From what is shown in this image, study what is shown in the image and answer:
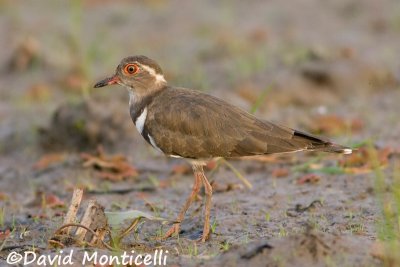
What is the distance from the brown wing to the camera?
6332 millimetres

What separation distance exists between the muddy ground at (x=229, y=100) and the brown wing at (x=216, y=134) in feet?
1.84

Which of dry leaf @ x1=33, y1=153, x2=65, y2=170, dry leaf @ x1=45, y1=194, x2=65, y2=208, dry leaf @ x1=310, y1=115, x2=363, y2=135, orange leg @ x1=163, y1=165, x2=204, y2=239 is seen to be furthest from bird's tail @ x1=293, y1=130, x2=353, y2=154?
dry leaf @ x1=33, y1=153, x2=65, y2=170

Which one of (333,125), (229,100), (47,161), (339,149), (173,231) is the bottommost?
(173,231)

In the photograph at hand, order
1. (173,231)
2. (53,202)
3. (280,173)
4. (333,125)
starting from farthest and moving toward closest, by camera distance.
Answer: (333,125), (280,173), (53,202), (173,231)

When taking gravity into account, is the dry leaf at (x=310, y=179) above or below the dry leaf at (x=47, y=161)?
below

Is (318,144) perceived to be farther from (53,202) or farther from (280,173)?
(53,202)

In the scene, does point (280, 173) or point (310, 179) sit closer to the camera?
point (310, 179)

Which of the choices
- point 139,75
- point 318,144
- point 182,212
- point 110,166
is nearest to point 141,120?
point 139,75

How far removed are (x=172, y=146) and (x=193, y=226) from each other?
67cm

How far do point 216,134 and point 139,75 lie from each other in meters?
1.06

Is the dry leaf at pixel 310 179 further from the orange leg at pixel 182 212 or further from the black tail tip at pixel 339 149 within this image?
the orange leg at pixel 182 212

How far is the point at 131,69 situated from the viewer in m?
7.04

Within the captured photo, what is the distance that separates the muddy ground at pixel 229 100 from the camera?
19.9 feet

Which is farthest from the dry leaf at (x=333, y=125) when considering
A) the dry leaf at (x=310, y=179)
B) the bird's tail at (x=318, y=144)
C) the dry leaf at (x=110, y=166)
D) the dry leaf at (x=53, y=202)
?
the dry leaf at (x=53, y=202)
